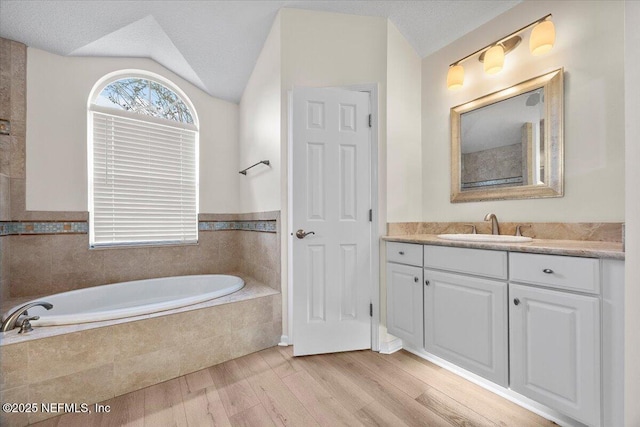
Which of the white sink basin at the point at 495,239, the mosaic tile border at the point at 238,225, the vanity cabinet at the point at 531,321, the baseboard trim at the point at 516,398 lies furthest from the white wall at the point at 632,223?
the mosaic tile border at the point at 238,225

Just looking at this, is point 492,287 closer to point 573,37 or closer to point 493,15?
point 573,37

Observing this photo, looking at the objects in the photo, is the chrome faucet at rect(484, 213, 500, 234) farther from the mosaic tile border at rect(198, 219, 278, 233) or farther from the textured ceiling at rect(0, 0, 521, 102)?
the mosaic tile border at rect(198, 219, 278, 233)

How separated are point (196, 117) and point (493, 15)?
9.31ft

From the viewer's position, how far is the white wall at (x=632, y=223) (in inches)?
39.3

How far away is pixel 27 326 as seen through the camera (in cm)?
143

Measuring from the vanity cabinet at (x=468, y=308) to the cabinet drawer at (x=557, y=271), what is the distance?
7 cm

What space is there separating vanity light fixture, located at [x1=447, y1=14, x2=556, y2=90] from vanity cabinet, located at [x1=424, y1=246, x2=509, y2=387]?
1.28 metres

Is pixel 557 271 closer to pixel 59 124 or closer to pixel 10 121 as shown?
pixel 59 124

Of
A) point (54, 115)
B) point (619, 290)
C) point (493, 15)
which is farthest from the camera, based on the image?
point (54, 115)

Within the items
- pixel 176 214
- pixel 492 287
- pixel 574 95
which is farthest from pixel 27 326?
pixel 574 95

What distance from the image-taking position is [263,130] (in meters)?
2.47

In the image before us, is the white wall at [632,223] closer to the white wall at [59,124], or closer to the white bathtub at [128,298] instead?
the white bathtub at [128,298]

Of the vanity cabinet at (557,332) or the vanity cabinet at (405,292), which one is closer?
the vanity cabinet at (557,332)

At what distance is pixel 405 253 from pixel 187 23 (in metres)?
2.50
